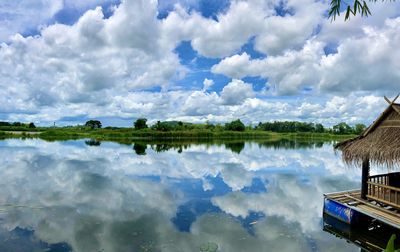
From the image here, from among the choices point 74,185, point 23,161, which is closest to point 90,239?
point 74,185

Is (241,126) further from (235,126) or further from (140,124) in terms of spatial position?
(140,124)

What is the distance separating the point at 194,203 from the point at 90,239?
4368 mm

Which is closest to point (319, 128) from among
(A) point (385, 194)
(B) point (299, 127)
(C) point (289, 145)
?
(B) point (299, 127)

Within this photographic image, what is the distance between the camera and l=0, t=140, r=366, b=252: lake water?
7.26 meters

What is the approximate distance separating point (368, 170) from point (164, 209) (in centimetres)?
630

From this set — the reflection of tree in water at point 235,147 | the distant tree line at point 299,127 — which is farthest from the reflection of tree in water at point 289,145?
the distant tree line at point 299,127

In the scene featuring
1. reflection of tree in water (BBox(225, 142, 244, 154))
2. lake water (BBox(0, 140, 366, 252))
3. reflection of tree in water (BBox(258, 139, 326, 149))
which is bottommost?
lake water (BBox(0, 140, 366, 252))

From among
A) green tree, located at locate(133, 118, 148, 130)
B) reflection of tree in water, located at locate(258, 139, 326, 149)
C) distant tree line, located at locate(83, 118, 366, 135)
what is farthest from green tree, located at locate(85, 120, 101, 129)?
reflection of tree in water, located at locate(258, 139, 326, 149)

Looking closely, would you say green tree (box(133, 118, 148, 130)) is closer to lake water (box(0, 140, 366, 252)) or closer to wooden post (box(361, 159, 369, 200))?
lake water (box(0, 140, 366, 252))

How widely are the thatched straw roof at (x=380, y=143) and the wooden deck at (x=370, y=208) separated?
1.16m

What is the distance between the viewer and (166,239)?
7.38 m

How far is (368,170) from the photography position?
859 centimetres

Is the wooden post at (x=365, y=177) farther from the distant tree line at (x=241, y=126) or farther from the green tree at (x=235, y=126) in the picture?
the green tree at (x=235, y=126)

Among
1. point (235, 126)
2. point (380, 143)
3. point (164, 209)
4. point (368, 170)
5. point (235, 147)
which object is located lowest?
point (164, 209)
